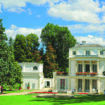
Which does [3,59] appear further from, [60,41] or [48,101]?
[60,41]

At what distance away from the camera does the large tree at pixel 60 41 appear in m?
70.7

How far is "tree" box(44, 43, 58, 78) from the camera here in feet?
212

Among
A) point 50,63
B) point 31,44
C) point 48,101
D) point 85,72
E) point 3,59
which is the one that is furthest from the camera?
point 31,44

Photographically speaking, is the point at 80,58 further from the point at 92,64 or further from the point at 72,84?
the point at 72,84

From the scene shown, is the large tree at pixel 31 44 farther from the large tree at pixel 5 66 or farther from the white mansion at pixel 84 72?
the large tree at pixel 5 66

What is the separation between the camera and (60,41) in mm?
71750

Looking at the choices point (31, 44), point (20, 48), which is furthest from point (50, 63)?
point (20, 48)

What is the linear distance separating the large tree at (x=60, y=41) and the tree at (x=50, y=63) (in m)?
4.75

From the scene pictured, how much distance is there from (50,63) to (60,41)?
1111 cm

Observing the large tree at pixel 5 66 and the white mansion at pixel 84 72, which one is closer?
the large tree at pixel 5 66

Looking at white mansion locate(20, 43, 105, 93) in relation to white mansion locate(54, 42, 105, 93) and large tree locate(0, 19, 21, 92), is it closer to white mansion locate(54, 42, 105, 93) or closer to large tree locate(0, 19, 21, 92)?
white mansion locate(54, 42, 105, 93)

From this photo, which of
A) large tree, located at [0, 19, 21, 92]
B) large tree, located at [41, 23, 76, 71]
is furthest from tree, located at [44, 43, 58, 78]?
large tree, located at [0, 19, 21, 92]

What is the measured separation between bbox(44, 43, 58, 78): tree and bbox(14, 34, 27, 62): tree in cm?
871

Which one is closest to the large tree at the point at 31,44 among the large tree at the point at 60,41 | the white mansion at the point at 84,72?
the large tree at the point at 60,41
